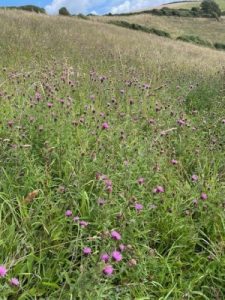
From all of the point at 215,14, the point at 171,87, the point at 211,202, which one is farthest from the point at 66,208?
the point at 215,14

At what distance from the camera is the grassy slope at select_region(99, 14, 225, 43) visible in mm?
39219

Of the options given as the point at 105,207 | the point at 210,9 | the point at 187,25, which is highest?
the point at 210,9

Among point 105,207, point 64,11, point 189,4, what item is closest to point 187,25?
point 64,11

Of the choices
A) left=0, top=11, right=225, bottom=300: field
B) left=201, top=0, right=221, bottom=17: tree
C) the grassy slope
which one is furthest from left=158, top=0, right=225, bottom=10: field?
left=0, top=11, right=225, bottom=300: field

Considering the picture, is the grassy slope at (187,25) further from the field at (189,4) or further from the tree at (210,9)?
the field at (189,4)

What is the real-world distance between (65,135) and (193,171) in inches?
49.7

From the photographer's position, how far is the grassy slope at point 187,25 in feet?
129

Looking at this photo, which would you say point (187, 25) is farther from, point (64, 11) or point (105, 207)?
point (105, 207)

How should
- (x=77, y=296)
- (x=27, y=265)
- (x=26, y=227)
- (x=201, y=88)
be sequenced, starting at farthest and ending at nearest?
(x=201, y=88) < (x=26, y=227) < (x=27, y=265) < (x=77, y=296)

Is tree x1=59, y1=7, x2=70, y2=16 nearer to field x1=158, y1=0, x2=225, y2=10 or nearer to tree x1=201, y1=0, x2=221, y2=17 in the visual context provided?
tree x1=201, y1=0, x2=221, y2=17

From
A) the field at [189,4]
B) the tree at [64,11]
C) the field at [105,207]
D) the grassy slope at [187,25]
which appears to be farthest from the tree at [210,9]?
the field at [105,207]

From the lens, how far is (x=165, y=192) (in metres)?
3.38

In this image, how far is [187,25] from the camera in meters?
44.2

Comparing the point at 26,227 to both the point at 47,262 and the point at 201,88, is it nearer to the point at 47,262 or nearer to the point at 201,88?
the point at 47,262
